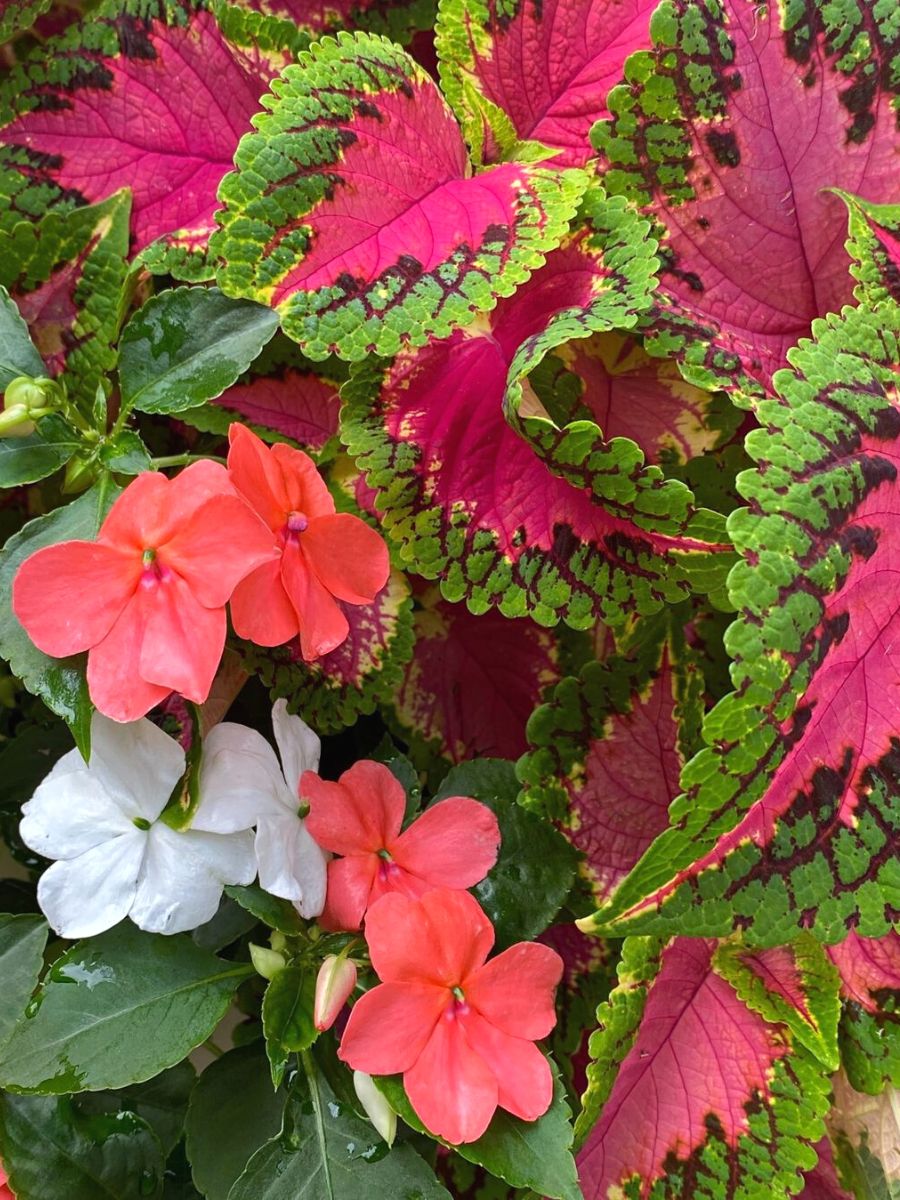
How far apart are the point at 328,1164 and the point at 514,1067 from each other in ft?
0.40

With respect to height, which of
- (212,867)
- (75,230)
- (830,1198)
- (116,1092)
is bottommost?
(116,1092)

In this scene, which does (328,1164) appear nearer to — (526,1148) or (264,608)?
(526,1148)

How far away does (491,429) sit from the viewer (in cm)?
64

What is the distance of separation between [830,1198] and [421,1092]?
337 millimetres

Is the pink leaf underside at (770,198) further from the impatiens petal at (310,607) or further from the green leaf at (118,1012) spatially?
the green leaf at (118,1012)

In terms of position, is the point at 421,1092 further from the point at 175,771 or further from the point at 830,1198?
the point at 830,1198

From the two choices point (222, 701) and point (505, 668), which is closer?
point (222, 701)

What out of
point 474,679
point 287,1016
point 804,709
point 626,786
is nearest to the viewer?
point 804,709

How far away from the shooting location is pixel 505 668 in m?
0.81

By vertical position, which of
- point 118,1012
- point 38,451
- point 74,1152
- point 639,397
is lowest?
point 74,1152

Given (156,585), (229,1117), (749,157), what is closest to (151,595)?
(156,585)

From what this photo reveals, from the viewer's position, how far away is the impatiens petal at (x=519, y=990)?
569 mm

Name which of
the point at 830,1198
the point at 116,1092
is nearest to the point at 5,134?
the point at 116,1092

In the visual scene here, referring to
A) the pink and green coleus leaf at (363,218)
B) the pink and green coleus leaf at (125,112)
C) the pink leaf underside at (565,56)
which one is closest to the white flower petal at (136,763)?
the pink and green coleus leaf at (363,218)
